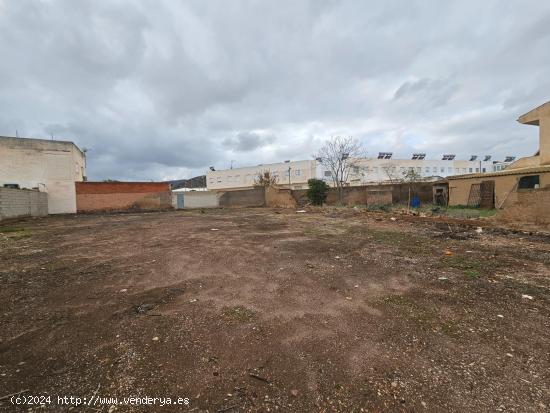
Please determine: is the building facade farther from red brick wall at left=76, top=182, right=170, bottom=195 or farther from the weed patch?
the weed patch

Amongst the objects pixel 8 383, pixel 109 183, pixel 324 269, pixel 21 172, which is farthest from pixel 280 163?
pixel 8 383

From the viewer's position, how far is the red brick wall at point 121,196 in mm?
22188

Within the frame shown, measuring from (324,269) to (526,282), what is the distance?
303 centimetres

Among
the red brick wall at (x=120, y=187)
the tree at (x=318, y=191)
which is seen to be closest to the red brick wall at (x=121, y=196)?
the red brick wall at (x=120, y=187)

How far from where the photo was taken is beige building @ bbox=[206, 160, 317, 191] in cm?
4359

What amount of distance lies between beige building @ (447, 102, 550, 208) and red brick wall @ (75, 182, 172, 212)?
2474cm

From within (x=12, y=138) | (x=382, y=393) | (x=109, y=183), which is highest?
(x=12, y=138)

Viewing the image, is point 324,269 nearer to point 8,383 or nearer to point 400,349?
point 400,349

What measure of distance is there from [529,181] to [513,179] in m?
0.67

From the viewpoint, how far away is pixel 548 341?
96.2 inches

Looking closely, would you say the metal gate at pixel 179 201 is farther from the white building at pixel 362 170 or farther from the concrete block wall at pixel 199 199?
the white building at pixel 362 170

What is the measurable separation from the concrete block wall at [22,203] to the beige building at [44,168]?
964mm

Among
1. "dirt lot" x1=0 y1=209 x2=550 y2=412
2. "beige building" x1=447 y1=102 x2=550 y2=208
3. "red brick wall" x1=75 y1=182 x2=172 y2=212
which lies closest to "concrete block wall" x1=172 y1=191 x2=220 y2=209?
"red brick wall" x1=75 y1=182 x2=172 y2=212

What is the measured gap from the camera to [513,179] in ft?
48.3
